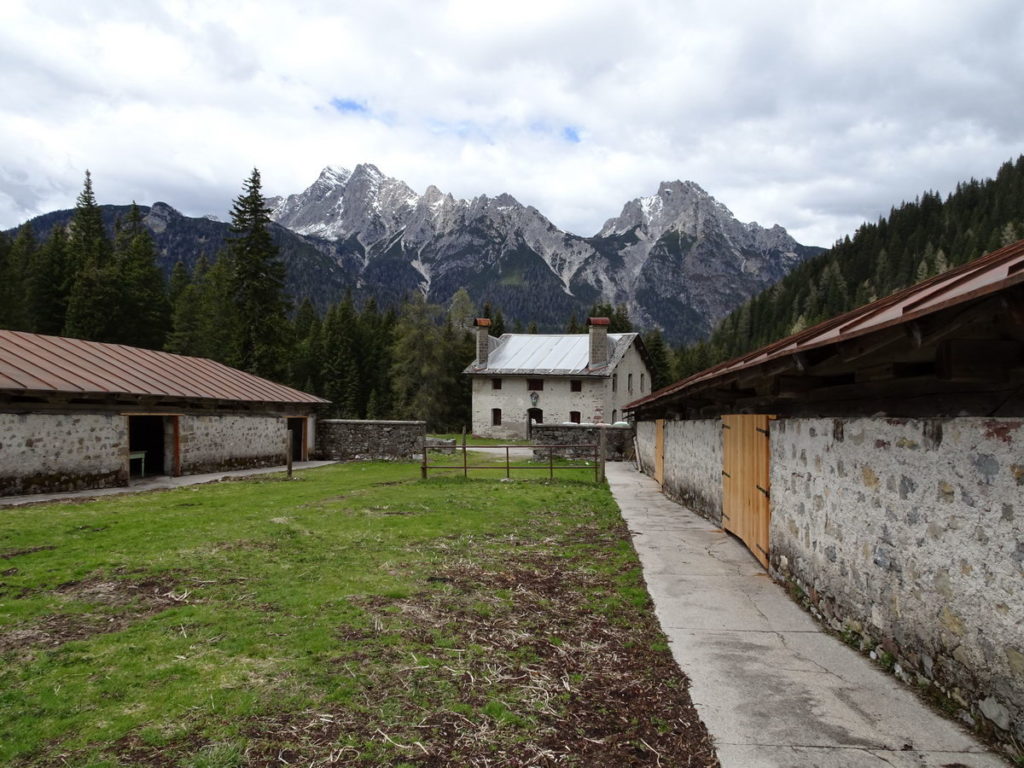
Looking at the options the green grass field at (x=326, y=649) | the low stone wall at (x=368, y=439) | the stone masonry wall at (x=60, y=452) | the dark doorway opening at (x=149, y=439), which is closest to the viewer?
the green grass field at (x=326, y=649)

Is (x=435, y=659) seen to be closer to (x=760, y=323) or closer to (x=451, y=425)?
(x=451, y=425)

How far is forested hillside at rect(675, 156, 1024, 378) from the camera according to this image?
102750 millimetres

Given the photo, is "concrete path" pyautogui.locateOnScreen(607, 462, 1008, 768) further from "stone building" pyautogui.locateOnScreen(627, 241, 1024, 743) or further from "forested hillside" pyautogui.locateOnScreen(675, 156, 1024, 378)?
"forested hillside" pyautogui.locateOnScreen(675, 156, 1024, 378)

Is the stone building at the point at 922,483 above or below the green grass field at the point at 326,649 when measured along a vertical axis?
above

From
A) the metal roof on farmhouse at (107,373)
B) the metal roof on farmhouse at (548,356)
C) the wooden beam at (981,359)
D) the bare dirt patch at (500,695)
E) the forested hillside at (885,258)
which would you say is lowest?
the bare dirt patch at (500,695)

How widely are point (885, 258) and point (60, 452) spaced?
12955 cm

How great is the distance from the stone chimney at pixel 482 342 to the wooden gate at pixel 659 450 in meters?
24.6

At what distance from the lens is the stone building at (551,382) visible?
40000mm

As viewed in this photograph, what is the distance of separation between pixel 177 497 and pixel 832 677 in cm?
1420

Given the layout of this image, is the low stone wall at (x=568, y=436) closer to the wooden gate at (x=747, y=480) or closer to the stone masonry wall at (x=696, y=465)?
the stone masonry wall at (x=696, y=465)

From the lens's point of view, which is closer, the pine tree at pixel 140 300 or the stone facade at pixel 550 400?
the stone facade at pixel 550 400

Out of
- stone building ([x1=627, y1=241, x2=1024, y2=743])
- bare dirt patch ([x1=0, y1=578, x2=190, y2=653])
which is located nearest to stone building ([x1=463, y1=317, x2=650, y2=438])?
stone building ([x1=627, y1=241, x2=1024, y2=743])

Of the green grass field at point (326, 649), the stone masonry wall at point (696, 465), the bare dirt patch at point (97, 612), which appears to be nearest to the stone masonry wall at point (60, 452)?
the green grass field at point (326, 649)

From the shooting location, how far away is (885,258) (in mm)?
113250
